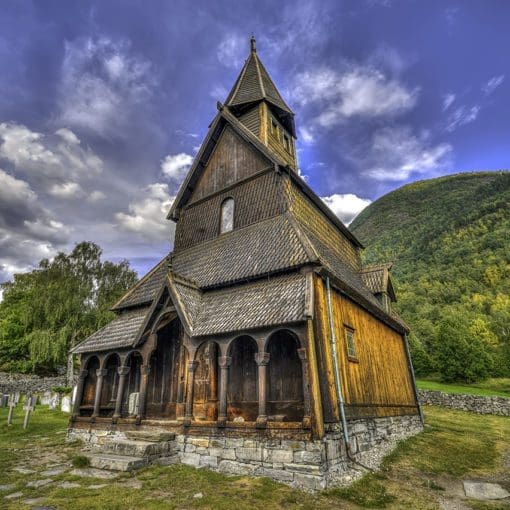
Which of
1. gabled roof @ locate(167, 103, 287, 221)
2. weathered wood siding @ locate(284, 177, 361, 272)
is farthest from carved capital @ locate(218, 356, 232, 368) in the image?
gabled roof @ locate(167, 103, 287, 221)

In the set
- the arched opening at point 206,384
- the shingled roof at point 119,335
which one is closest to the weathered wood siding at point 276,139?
the shingled roof at point 119,335

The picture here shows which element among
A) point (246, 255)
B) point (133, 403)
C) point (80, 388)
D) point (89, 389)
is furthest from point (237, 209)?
point (89, 389)

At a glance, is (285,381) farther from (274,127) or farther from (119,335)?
(274,127)

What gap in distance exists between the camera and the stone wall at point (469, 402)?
72.6ft

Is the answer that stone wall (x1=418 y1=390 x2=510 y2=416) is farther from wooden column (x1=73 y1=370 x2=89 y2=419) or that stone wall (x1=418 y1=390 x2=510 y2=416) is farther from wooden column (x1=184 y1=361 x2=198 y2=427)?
wooden column (x1=73 y1=370 x2=89 y2=419)

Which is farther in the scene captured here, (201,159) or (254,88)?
(254,88)

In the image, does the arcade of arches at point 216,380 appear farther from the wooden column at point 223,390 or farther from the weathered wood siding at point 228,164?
the weathered wood siding at point 228,164

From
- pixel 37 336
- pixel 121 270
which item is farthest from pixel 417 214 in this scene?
pixel 37 336

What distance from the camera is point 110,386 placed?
13.6 m

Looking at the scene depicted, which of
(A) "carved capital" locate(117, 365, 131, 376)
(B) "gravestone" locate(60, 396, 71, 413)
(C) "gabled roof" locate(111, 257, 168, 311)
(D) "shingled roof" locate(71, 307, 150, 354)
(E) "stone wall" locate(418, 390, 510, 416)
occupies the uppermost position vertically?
(C) "gabled roof" locate(111, 257, 168, 311)

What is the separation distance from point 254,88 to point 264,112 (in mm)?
2404

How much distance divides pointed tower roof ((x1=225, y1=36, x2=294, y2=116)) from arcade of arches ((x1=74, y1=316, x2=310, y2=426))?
492 inches

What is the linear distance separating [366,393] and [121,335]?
8487 millimetres

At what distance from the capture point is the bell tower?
17.1m
